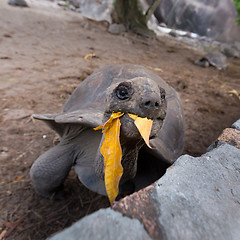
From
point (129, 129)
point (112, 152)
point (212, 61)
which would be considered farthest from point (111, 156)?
point (212, 61)

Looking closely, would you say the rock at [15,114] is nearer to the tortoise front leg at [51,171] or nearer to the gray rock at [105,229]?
the tortoise front leg at [51,171]

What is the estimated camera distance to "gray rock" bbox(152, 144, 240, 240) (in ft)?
2.01

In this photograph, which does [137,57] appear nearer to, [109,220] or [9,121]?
[9,121]

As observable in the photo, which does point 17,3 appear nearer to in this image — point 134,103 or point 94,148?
point 94,148

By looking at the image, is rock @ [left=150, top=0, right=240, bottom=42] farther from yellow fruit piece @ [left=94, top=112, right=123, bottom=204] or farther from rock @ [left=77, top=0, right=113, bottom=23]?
yellow fruit piece @ [left=94, top=112, right=123, bottom=204]

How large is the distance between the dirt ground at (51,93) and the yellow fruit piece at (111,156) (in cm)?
74

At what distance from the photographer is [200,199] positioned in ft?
2.31

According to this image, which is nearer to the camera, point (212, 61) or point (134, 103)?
point (134, 103)

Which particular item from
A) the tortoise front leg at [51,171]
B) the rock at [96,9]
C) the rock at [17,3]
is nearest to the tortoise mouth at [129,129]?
the tortoise front leg at [51,171]

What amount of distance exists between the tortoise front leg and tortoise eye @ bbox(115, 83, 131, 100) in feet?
2.99

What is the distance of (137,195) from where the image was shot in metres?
0.70

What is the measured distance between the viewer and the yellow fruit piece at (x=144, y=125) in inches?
32.6

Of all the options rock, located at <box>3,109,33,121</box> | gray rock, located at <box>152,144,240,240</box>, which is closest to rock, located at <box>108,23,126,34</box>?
rock, located at <box>3,109,33,121</box>

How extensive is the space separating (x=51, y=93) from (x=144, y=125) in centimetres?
257
